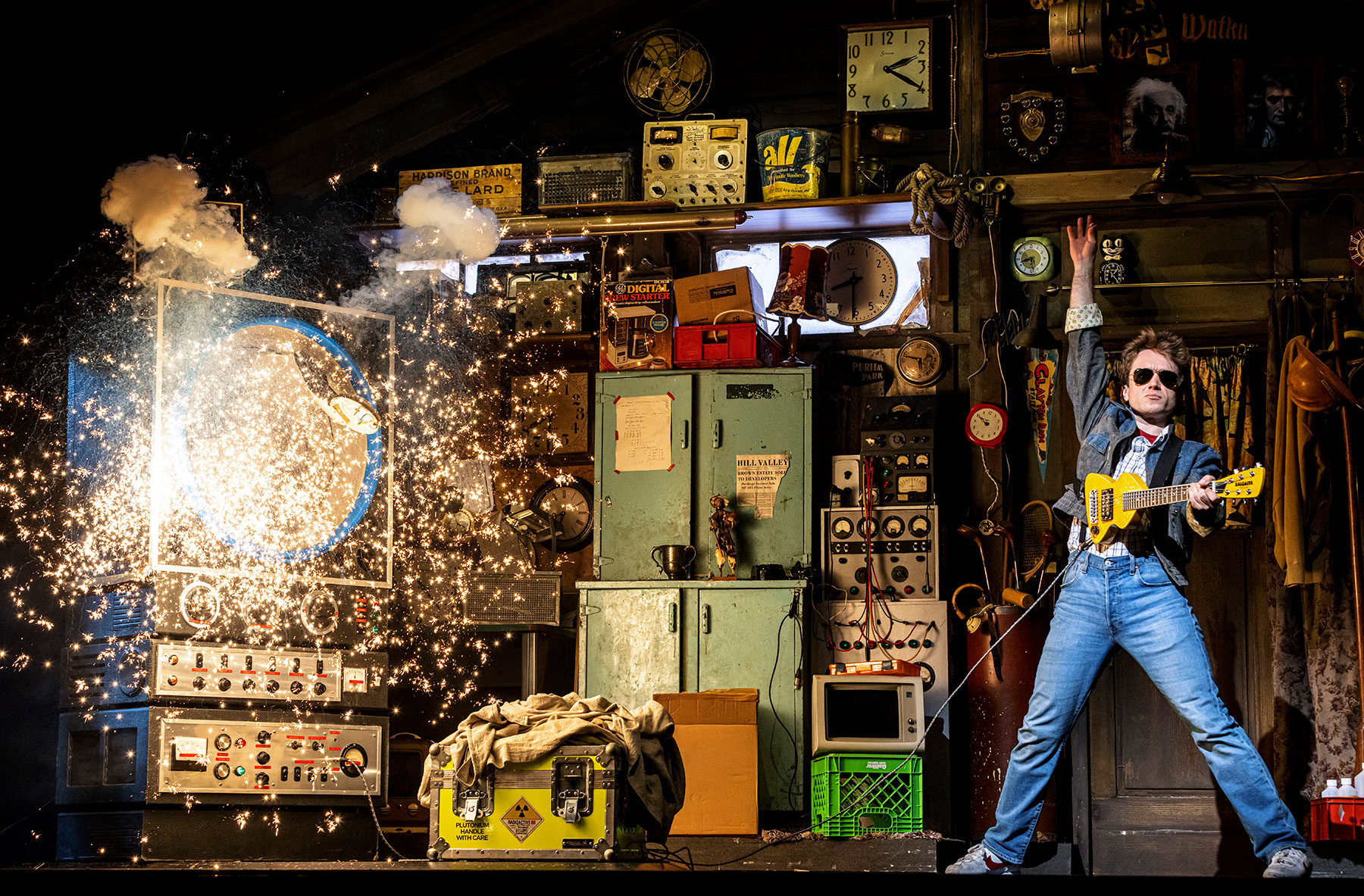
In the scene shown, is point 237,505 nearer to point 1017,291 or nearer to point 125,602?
point 125,602

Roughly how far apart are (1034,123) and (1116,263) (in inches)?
33.8

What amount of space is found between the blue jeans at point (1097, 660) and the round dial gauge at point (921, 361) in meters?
2.72

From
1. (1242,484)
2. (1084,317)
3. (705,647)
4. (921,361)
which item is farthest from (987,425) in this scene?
(1242,484)

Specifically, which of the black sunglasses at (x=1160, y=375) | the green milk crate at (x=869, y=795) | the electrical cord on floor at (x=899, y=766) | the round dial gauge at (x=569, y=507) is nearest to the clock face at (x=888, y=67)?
the round dial gauge at (x=569, y=507)

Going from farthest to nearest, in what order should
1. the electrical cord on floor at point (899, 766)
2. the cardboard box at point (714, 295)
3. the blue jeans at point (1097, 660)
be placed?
the cardboard box at point (714, 295) < the electrical cord on floor at point (899, 766) < the blue jeans at point (1097, 660)

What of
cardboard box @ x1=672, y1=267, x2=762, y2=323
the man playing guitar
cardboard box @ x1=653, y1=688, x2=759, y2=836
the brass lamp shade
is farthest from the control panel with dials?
the brass lamp shade

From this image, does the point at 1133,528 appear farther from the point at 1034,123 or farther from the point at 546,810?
the point at 1034,123

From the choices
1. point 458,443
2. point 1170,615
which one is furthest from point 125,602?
point 1170,615

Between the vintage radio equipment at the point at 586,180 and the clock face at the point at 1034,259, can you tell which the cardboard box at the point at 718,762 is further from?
the vintage radio equipment at the point at 586,180

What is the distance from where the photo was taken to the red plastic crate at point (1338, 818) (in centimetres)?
526

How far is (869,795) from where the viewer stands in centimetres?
625

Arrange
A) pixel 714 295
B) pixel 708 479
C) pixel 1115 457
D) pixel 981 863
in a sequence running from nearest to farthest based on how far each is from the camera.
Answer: pixel 981 863
pixel 1115 457
pixel 708 479
pixel 714 295

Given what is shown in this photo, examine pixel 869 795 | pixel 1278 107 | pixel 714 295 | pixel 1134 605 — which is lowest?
pixel 869 795

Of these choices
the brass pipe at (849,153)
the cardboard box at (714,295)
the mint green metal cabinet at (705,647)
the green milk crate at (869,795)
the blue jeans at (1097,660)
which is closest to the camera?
the blue jeans at (1097,660)
